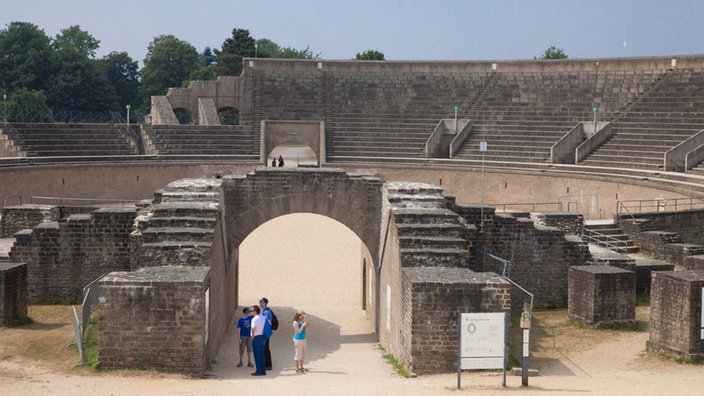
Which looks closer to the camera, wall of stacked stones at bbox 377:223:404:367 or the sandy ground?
the sandy ground

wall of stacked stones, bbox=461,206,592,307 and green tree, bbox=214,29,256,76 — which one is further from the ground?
green tree, bbox=214,29,256,76

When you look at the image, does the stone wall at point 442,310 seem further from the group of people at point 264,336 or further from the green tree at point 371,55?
the green tree at point 371,55

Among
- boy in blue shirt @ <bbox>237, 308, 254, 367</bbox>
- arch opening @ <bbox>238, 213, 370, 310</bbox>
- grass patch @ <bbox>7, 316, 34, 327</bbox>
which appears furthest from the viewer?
arch opening @ <bbox>238, 213, 370, 310</bbox>

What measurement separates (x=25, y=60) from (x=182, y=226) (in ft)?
190

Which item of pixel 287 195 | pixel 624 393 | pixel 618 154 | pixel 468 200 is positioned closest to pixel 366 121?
pixel 468 200

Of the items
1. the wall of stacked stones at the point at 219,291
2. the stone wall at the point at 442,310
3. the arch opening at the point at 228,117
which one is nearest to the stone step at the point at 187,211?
the wall of stacked stones at the point at 219,291

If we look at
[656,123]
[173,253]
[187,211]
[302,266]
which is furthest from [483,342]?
[656,123]

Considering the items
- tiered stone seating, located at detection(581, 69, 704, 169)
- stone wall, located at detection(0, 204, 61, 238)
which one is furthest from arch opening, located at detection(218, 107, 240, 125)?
stone wall, located at detection(0, 204, 61, 238)

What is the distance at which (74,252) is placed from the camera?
2173 cm

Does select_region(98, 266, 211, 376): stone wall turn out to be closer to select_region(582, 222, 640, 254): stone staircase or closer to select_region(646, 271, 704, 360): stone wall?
select_region(646, 271, 704, 360): stone wall

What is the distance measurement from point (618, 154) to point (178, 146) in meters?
18.5

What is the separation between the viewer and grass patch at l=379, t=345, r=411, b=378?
16123 mm

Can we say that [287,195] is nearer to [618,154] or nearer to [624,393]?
[624,393]

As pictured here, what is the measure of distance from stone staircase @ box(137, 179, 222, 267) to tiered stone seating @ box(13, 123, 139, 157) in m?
19.0
